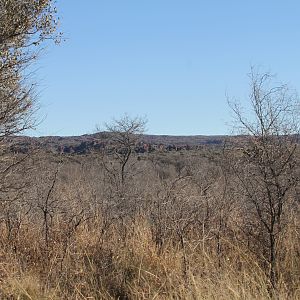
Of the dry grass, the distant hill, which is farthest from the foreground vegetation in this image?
the distant hill

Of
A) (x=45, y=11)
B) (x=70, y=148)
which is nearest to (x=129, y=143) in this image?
(x=70, y=148)

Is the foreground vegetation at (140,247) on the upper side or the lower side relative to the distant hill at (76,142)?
lower

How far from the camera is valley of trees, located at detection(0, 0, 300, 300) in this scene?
7340mm

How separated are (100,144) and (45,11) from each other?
106 ft

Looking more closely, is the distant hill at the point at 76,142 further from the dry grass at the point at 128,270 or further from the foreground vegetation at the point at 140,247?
the dry grass at the point at 128,270

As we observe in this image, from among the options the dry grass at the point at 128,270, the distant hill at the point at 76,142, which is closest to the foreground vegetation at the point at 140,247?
the dry grass at the point at 128,270

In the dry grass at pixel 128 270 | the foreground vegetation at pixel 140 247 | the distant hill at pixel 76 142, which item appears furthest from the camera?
the distant hill at pixel 76 142

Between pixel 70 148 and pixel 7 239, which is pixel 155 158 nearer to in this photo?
pixel 70 148

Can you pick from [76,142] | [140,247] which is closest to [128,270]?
[140,247]

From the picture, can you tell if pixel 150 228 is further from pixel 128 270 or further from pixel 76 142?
pixel 76 142

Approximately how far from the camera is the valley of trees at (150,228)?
24.1 feet

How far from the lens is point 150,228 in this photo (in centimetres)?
935

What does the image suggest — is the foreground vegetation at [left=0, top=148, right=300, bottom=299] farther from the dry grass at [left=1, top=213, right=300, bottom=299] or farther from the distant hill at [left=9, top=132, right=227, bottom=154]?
the distant hill at [left=9, top=132, right=227, bottom=154]

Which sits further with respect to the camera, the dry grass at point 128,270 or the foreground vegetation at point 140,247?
the foreground vegetation at point 140,247
